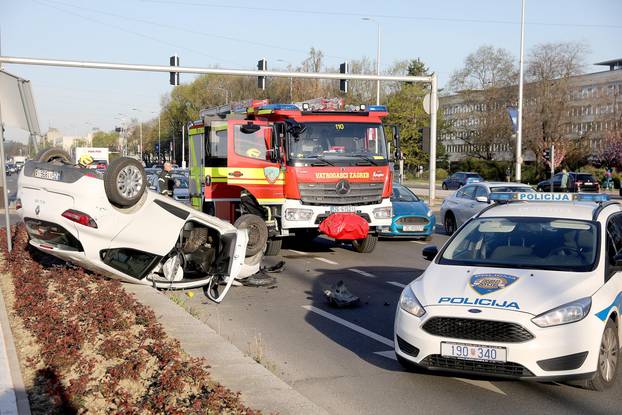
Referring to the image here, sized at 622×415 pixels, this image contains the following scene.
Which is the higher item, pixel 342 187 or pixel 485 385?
pixel 342 187

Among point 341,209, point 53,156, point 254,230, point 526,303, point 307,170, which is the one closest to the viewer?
point 526,303

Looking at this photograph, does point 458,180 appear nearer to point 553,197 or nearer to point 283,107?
point 283,107

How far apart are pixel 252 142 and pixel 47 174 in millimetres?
6695

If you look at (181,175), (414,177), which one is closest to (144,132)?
(414,177)

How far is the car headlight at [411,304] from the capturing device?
21.1 feet

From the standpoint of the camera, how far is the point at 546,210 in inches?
303

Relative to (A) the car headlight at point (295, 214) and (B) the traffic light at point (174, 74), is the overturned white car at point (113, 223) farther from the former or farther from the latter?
(B) the traffic light at point (174, 74)

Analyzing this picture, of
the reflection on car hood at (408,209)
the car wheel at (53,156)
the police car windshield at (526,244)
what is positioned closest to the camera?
the police car windshield at (526,244)

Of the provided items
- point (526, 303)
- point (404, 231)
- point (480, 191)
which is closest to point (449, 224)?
point (480, 191)

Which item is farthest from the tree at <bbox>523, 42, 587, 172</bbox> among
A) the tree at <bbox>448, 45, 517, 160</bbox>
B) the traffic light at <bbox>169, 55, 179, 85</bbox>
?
the traffic light at <bbox>169, 55, 179, 85</bbox>

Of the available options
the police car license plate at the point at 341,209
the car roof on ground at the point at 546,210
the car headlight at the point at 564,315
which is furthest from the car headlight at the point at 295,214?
the car headlight at the point at 564,315

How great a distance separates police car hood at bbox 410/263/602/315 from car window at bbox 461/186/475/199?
1342 centimetres

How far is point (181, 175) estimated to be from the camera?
1196 inches

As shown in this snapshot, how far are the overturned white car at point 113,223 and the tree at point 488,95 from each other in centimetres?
6431
